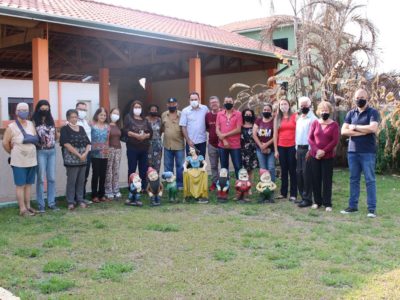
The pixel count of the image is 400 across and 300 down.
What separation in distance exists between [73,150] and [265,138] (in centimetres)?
312

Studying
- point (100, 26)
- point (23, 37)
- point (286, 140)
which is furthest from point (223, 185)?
point (23, 37)

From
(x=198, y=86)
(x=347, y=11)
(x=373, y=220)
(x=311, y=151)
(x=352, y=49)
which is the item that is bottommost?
(x=373, y=220)

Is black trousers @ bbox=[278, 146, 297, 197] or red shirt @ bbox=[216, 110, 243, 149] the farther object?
red shirt @ bbox=[216, 110, 243, 149]

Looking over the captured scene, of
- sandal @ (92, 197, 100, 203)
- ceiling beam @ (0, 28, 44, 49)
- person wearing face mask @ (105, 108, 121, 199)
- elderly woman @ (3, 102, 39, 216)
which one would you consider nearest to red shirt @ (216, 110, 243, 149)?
person wearing face mask @ (105, 108, 121, 199)

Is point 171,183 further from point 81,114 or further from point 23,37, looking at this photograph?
point 23,37

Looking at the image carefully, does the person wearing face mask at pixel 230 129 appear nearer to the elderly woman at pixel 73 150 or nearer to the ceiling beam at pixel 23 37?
the elderly woman at pixel 73 150

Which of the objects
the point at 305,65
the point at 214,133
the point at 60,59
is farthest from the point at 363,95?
the point at 60,59

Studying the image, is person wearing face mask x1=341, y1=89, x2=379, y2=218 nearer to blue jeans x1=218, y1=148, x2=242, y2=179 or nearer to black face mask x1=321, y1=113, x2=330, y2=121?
black face mask x1=321, y1=113, x2=330, y2=121

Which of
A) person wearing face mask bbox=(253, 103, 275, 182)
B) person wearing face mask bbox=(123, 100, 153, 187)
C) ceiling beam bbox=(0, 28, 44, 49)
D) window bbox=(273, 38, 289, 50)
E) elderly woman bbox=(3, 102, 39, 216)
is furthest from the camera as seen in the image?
window bbox=(273, 38, 289, 50)

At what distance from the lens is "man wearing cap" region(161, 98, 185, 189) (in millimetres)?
8586

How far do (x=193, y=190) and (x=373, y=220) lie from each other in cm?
290

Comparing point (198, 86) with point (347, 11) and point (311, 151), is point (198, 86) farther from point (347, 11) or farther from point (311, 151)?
point (311, 151)

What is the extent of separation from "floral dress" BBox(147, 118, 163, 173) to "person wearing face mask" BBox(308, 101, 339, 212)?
284 cm

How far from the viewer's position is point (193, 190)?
788 centimetres
